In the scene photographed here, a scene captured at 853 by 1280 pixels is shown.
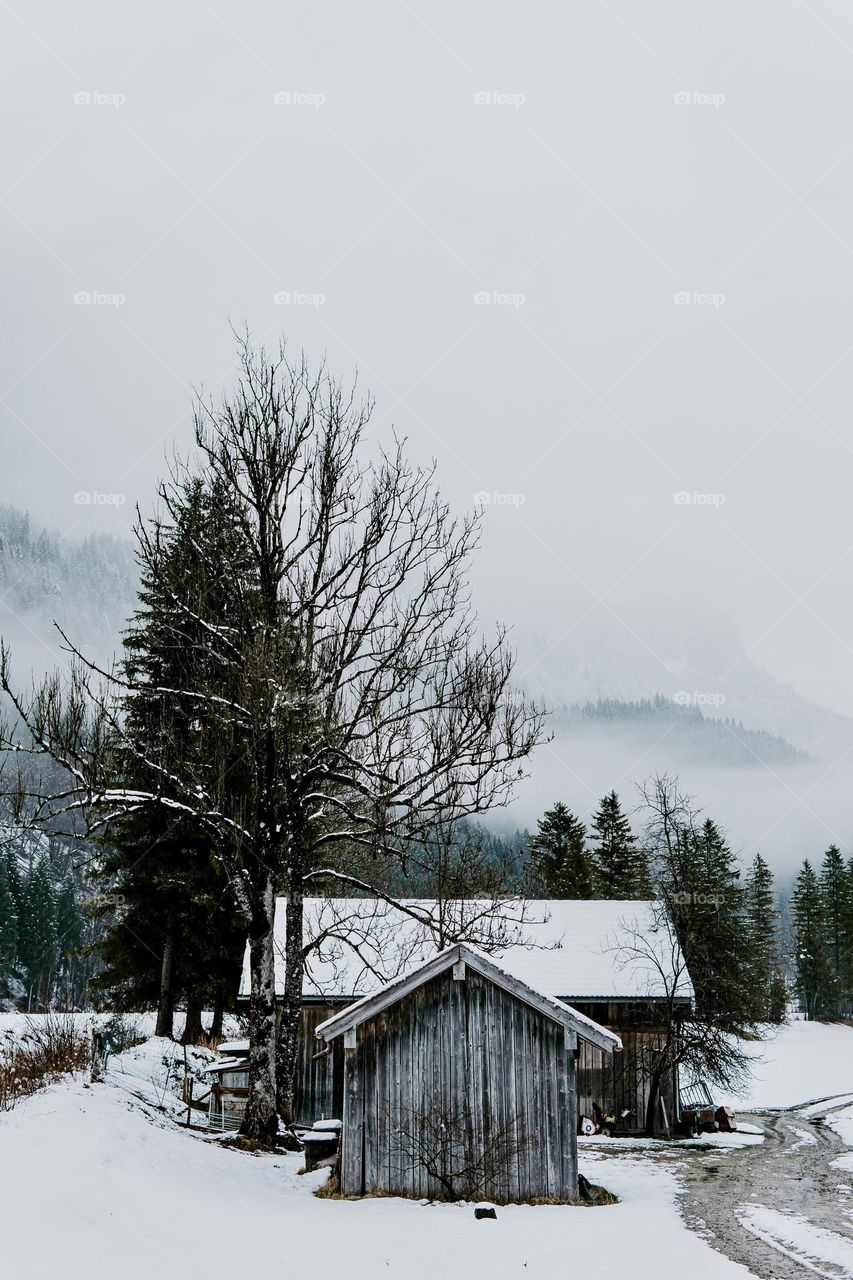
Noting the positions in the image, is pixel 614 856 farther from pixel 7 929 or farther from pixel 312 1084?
pixel 7 929

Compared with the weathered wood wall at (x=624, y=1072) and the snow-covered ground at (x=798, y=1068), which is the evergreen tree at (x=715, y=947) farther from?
the snow-covered ground at (x=798, y=1068)

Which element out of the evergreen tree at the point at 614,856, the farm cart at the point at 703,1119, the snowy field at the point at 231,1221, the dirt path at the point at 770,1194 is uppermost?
the evergreen tree at the point at 614,856

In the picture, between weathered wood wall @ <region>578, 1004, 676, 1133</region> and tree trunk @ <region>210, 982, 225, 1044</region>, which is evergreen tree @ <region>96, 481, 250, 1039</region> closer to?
tree trunk @ <region>210, 982, 225, 1044</region>

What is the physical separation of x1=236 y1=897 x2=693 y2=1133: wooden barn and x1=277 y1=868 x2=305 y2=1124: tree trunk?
5.83 metres

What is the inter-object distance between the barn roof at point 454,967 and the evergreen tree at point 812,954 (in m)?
85.5

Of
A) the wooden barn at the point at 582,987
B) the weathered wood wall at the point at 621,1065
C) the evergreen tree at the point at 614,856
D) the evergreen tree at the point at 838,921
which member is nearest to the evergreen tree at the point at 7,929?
the evergreen tree at the point at 614,856

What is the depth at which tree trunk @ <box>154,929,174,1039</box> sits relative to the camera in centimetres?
3039

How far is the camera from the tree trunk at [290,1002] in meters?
21.9

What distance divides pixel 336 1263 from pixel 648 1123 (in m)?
20.2

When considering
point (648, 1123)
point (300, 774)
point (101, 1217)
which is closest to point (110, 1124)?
point (101, 1217)

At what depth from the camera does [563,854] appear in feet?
212

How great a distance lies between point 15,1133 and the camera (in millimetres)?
13469

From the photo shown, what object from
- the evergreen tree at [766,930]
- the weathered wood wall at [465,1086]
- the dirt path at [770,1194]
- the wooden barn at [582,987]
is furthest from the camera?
the evergreen tree at [766,930]

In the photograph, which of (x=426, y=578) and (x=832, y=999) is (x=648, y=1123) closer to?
(x=426, y=578)
